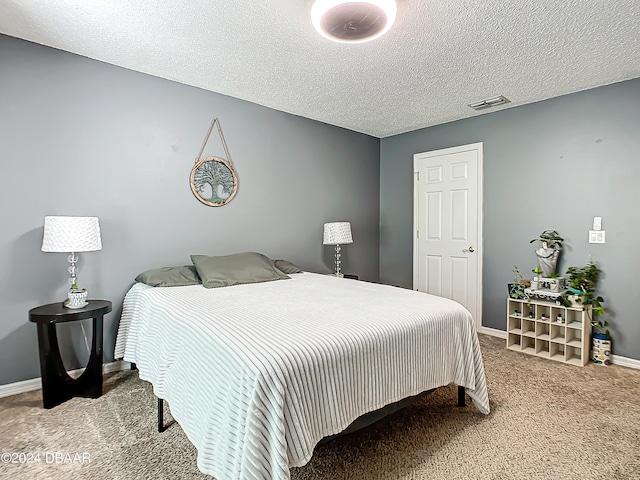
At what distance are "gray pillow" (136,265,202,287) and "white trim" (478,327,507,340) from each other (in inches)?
120

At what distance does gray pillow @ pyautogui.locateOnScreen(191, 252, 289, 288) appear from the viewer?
278 centimetres

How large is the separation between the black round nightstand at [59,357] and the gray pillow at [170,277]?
339 millimetres

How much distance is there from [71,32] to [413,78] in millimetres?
2500

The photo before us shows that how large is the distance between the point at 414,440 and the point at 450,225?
112 inches

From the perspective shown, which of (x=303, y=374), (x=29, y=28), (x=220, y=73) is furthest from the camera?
(x=220, y=73)

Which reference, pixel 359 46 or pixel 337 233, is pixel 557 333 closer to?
pixel 337 233

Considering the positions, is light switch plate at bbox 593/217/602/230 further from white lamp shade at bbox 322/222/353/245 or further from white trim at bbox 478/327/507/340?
white lamp shade at bbox 322/222/353/245

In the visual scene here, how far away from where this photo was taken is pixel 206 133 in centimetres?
328

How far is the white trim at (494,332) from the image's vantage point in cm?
374

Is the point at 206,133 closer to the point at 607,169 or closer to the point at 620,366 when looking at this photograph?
the point at 607,169

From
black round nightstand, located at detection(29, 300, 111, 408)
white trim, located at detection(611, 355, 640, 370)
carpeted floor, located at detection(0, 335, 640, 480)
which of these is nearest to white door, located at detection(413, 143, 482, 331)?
white trim, located at detection(611, 355, 640, 370)

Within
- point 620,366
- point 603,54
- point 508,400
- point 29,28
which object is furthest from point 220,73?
point 620,366

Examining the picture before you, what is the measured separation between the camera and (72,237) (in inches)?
89.0

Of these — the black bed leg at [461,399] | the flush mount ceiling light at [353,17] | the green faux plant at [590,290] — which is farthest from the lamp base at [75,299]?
the green faux plant at [590,290]
